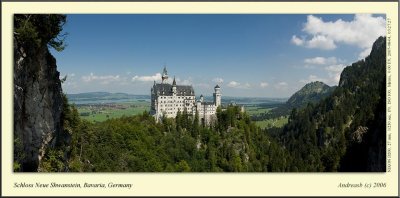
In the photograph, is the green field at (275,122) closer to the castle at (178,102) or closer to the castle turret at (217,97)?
the castle turret at (217,97)

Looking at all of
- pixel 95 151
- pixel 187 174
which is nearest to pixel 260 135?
pixel 95 151

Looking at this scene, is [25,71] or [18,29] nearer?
[18,29]

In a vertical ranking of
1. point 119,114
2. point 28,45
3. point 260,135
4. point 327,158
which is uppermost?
point 28,45

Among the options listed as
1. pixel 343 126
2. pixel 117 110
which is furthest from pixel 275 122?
pixel 117 110

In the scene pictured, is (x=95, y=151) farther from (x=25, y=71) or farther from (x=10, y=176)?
(x=10, y=176)

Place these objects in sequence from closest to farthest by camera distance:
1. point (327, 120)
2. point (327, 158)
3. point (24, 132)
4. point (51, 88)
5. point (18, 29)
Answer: point (18, 29)
point (24, 132)
point (51, 88)
point (327, 158)
point (327, 120)

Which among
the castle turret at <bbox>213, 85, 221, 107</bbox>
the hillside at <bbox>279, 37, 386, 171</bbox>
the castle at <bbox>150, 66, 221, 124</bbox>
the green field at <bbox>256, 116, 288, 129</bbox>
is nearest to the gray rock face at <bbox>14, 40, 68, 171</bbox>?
the castle at <bbox>150, 66, 221, 124</bbox>

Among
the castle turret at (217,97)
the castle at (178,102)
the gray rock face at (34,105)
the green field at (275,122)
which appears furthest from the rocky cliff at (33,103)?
the green field at (275,122)
